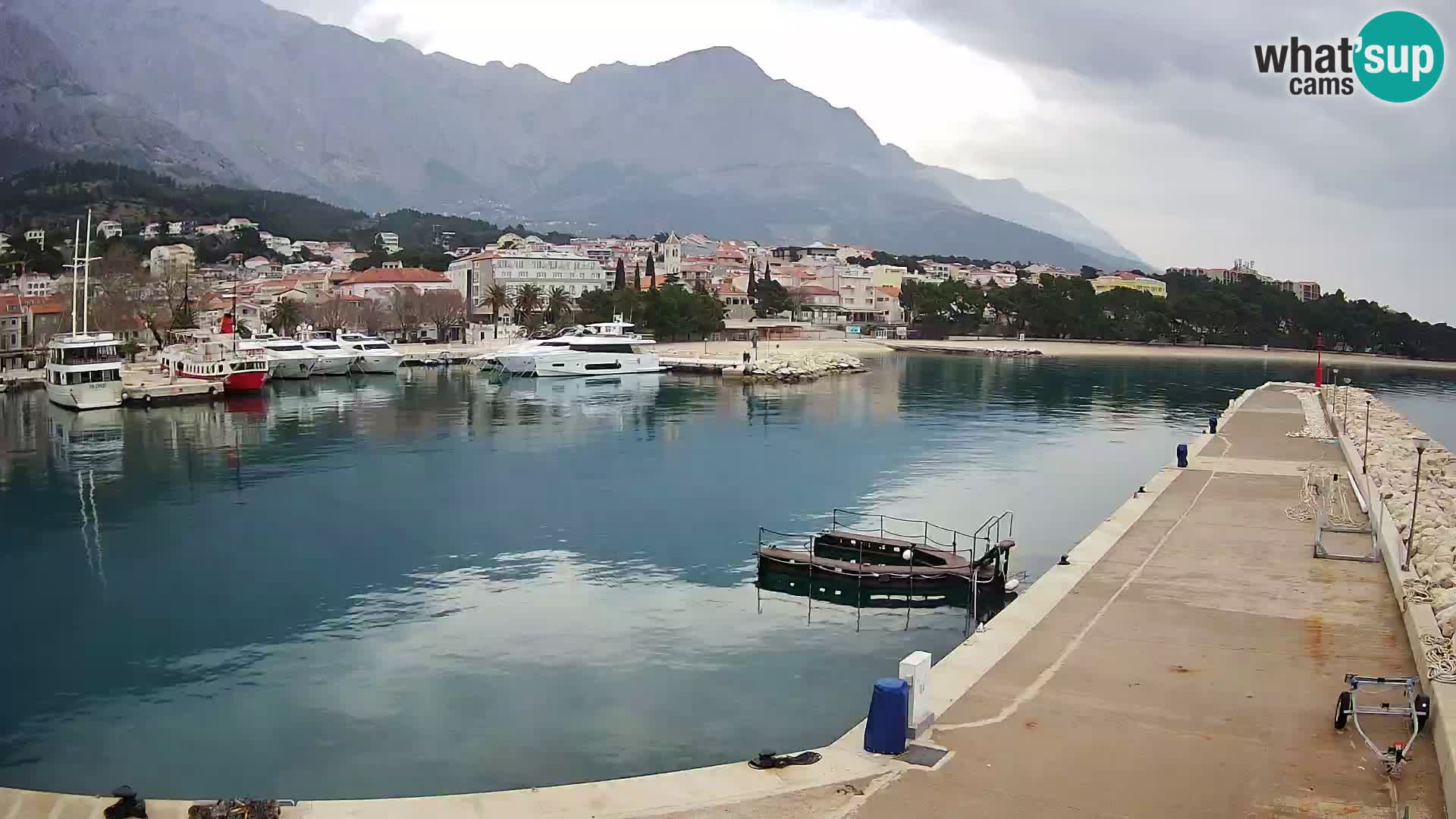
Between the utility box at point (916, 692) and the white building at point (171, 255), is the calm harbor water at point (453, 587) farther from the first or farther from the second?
the white building at point (171, 255)

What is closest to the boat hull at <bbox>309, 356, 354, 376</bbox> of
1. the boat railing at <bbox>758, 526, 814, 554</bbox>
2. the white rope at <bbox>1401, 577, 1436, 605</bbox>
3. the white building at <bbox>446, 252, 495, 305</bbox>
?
the white building at <bbox>446, 252, 495, 305</bbox>

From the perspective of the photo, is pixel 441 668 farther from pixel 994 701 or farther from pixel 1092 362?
pixel 1092 362

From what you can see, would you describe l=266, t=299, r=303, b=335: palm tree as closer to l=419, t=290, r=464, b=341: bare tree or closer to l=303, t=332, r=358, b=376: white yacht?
l=419, t=290, r=464, b=341: bare tree

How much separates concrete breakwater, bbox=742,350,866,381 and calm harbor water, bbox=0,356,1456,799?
22969mm

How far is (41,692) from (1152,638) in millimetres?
A: 12929

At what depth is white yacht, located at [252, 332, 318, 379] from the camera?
65.2 m

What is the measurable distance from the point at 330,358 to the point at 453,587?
53545 mm

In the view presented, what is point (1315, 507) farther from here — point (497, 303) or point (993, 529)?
point (497, 303)

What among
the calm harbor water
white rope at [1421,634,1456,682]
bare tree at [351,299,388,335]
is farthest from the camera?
bare tree at [351,299,388,335]

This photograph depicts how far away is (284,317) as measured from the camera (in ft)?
289

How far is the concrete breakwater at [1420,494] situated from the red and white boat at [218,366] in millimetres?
46443

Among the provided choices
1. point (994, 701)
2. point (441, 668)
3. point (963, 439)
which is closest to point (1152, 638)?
point (994, 701)

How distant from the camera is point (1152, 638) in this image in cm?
1209

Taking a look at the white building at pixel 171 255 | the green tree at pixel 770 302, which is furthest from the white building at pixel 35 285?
the green tree at pixel 770 302
